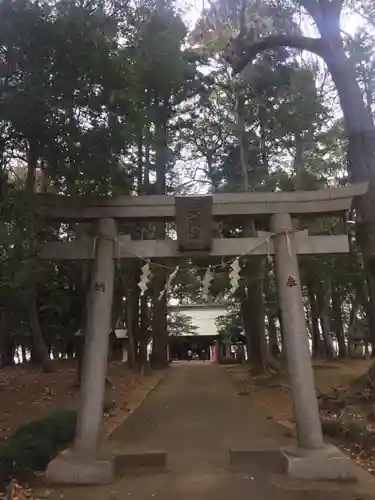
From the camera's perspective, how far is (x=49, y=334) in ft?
90.5

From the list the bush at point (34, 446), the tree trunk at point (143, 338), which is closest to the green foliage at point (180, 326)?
the tree trunk at point (143, 338)

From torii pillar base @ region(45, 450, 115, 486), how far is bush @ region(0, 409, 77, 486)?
0.33 metres

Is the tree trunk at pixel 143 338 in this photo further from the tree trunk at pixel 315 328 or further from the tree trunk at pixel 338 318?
the tree trunk at pixel 338 318

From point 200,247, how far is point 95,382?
2.25 metres

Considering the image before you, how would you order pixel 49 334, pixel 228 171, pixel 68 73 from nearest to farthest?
pixel 68 73
pixel 228 171
pixel 49 334

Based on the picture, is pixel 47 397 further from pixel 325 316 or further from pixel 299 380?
pixel 325 316

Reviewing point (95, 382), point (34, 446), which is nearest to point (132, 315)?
point (34, 446)

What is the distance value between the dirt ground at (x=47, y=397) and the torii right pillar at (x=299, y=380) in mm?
4862

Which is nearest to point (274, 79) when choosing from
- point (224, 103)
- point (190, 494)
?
point (224, 103)

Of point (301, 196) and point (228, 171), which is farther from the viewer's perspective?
point (228, 171)

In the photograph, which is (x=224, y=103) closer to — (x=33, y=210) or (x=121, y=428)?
(x=121, y=428)

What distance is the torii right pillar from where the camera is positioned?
655 centimetres

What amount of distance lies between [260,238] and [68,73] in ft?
10.9

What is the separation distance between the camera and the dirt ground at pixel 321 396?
835cm
